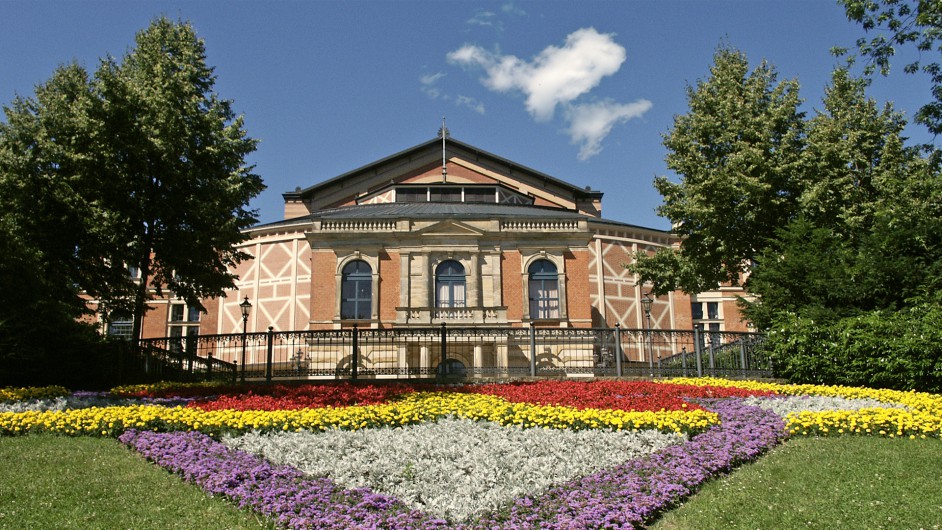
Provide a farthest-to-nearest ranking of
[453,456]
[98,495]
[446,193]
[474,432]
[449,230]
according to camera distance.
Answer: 1. [446,193]
2. [449,230]
3. [474,432]
4. [453,456]
5. [98,495]

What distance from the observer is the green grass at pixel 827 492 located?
6.03 meters

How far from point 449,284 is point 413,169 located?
57.4 ft

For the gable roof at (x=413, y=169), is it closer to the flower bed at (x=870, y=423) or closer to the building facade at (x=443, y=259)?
the building facade at (x=443, y=259)

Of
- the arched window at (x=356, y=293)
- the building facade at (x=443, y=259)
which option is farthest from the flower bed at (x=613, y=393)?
the arched window at (x=356, y=293)

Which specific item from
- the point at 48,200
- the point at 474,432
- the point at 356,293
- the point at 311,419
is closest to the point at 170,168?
the point at 48,200

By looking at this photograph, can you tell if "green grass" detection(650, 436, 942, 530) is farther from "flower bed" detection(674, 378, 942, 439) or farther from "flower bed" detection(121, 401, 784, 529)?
"flower bed" detection(674, 378, 942, 439)

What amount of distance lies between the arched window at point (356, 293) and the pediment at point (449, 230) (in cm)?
343

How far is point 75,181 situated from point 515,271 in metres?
19.7

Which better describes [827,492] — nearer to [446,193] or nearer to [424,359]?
[424,359]

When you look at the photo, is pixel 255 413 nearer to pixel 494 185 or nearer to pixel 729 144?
pixel 729 144

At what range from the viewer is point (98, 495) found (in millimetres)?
6695

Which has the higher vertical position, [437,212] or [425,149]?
[425,149]

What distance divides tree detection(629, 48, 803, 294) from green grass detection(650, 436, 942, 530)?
15.0m

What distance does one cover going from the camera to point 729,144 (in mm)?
24484
